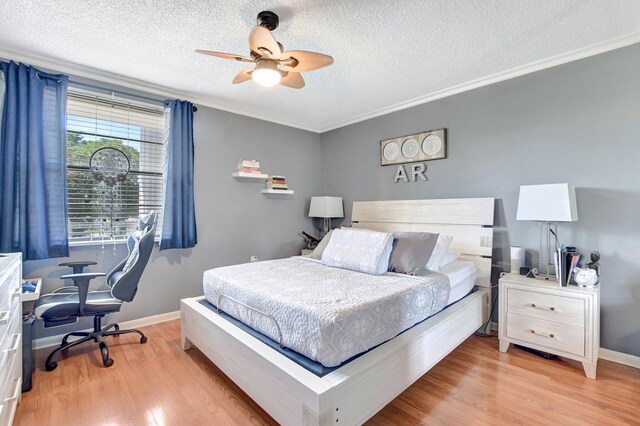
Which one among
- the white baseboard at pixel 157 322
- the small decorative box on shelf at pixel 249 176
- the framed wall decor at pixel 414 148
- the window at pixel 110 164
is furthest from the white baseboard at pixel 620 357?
the window at pixel 110 164

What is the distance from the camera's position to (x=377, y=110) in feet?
12.6

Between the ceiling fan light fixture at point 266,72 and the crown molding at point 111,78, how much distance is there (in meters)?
1.64

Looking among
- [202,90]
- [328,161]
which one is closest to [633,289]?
[328,161]

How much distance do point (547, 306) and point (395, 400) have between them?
1.39m

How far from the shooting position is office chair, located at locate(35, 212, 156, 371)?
7.15ft

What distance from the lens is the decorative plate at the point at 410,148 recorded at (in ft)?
11.6

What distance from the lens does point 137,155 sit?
122 inches

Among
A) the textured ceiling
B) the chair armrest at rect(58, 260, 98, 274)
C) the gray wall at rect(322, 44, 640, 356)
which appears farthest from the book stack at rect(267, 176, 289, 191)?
the chair armrest at rect(58, 260, 98, 274)

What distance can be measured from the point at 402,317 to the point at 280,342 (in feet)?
2.56

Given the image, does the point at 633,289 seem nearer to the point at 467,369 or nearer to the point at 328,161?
the point at 467,369

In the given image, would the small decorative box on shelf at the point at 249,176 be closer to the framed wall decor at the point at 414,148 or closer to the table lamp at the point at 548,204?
the framed wall decor at the point at 414,148

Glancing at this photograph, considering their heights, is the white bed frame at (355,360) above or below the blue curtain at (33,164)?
below

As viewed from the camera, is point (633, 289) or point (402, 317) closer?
point (402, 317)

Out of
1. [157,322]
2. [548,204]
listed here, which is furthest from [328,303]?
[157,322]
